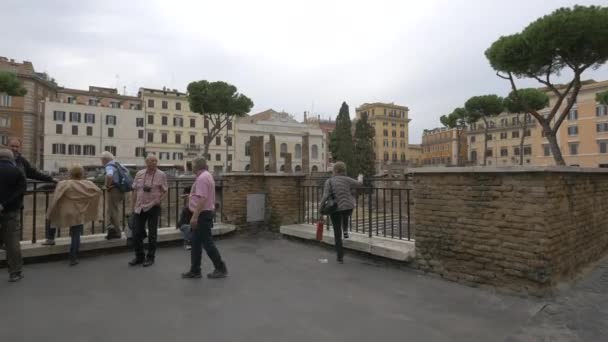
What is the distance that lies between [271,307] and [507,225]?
Answer: 2.85 meters

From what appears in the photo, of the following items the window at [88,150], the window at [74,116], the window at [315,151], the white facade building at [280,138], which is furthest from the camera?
the window at [315,151]

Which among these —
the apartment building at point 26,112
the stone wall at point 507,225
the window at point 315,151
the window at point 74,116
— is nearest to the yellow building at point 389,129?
the window at point 315,151

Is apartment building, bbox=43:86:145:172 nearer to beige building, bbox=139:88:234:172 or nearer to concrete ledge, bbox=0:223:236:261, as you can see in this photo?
beige building, bbox=139:88:234:172

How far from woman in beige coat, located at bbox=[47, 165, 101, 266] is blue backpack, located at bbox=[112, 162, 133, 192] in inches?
12.4

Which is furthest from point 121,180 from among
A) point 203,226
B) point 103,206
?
point 203,226

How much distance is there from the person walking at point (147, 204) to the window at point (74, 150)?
57.7 m

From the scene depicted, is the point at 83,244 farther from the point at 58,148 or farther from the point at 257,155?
the point at 58,148

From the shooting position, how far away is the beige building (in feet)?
198

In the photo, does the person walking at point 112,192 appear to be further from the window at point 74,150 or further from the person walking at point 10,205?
the window at point 74,150

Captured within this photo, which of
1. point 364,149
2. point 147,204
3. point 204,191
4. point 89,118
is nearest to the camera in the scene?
point 204,191

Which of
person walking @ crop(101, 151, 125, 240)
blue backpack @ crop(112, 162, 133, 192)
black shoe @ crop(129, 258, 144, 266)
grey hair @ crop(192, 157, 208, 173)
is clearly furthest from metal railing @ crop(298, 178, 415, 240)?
person walking @ crop(101, 151, 125, 240)

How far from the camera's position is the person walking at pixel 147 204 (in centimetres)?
527

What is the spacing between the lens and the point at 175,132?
6203cm

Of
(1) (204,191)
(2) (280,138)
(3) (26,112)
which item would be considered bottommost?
(1) (204,191)
